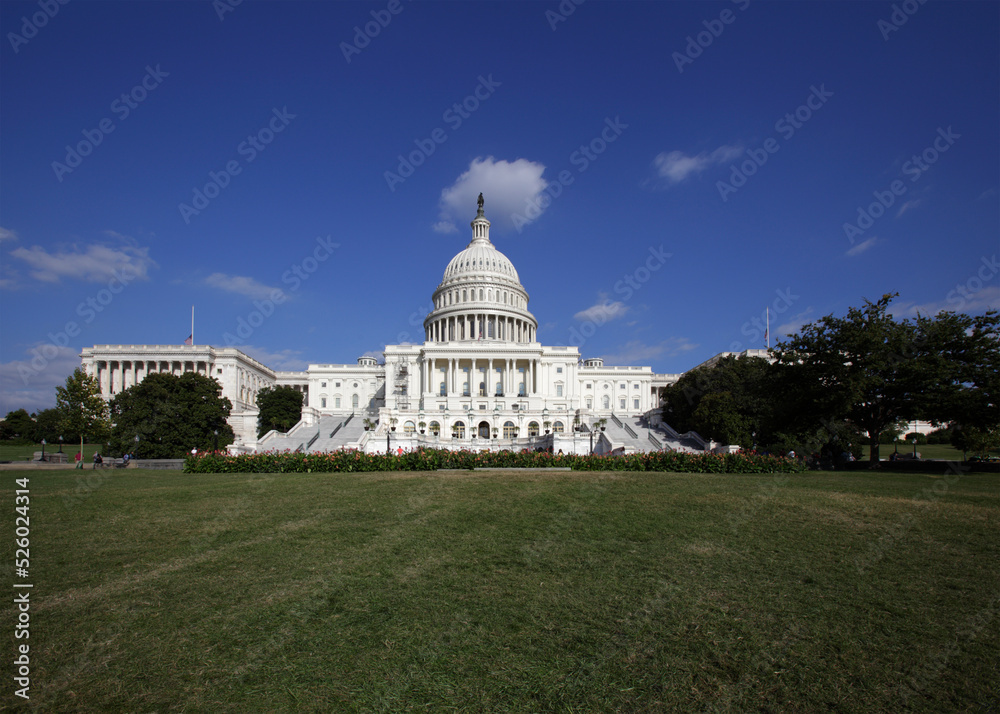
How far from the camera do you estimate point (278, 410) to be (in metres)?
76.3

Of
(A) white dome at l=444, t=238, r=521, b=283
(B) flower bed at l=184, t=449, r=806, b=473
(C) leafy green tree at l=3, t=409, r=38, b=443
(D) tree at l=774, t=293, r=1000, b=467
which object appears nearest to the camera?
(B) flower bed at l=184, t=449, r=806, b=473

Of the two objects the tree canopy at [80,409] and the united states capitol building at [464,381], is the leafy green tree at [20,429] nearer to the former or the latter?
the united states capitol building at [464,381]

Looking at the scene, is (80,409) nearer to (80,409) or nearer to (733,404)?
(80,409)

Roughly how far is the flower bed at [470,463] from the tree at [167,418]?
657 inches

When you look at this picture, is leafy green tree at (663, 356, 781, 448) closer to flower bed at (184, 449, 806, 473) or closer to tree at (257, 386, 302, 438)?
flower bed at (184, 449, 806, 473)

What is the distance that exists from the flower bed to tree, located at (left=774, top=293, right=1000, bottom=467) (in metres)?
8.51

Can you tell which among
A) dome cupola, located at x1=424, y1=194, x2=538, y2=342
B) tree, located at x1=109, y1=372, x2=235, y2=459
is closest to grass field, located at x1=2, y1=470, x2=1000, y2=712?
tree, located at x1=109, y1=372, x2=235, y2=459

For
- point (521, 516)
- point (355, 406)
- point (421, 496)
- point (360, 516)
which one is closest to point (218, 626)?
point (360, 516)

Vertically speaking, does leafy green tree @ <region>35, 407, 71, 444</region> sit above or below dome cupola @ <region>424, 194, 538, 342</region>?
below

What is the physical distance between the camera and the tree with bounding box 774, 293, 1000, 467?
107 feet

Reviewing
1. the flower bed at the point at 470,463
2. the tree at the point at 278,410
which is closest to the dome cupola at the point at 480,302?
the tree at the point at 278,410

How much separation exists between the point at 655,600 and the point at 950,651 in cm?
334

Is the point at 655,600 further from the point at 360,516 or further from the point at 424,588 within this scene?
the point at 360,516

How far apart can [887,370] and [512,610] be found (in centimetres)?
3696
